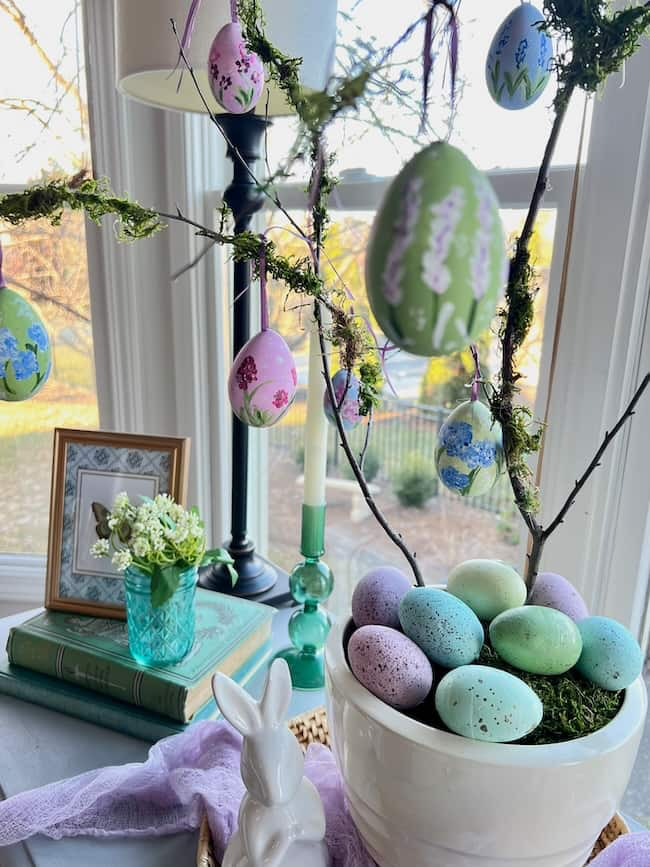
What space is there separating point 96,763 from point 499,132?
79 centimetres

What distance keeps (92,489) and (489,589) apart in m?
0.50

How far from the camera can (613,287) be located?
0.67 m

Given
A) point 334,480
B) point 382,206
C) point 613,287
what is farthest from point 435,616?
point 334,480

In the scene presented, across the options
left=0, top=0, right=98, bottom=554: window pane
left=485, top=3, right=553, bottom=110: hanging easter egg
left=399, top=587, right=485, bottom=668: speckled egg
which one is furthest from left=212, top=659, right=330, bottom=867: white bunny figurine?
left=0, top=0, right=98, bottom=554: window pane

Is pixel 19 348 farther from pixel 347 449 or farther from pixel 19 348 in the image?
pixel 347 449

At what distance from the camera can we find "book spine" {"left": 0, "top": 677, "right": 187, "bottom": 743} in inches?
26.8

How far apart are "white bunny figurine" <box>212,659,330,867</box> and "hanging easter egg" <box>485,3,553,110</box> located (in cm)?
43

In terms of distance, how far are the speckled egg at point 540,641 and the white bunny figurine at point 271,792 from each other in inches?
6.3

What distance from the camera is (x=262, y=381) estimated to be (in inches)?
21.9

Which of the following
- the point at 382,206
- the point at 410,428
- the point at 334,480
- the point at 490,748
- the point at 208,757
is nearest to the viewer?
the point at 382,206

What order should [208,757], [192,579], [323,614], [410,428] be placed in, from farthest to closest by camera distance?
[410,428], [323,614], [192,579], [208,757]

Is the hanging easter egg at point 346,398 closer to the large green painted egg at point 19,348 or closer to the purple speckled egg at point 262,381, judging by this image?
the purple speckled egg at point 262,381

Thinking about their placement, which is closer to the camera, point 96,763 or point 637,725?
point 637,725

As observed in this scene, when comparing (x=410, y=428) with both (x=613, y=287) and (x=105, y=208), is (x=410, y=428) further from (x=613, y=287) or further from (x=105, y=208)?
(x=105, y=208)
